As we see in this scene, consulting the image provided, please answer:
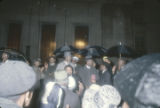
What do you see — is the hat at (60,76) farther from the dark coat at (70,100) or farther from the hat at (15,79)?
the hat at (15,79)

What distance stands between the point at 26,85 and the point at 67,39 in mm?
11203

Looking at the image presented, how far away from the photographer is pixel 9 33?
12828 mm

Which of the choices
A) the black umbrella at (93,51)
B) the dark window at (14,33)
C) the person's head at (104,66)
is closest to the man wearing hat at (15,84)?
the person's head at (104,66)

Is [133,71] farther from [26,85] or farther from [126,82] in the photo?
[26,85]

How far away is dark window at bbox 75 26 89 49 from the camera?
12922mm

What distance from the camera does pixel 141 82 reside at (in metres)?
0.97

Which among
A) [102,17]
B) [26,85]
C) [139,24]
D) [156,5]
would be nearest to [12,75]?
[26,85]

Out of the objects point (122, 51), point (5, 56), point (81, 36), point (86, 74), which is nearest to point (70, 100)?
point (86, 74)

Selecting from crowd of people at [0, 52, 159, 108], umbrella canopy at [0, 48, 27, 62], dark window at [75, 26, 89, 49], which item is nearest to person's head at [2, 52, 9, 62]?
umbrella canopy at [0, 48, 27, 62]

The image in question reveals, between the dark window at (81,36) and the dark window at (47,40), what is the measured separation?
1.80m

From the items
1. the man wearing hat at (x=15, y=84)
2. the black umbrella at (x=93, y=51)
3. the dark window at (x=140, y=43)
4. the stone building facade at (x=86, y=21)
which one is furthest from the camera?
the dark window at (x=140, y=43)

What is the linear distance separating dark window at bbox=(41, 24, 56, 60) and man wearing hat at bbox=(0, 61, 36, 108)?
37.2ft

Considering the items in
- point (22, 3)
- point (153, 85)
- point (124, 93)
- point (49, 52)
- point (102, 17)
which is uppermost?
point (22, 3)

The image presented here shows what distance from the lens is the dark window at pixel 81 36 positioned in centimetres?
1292
